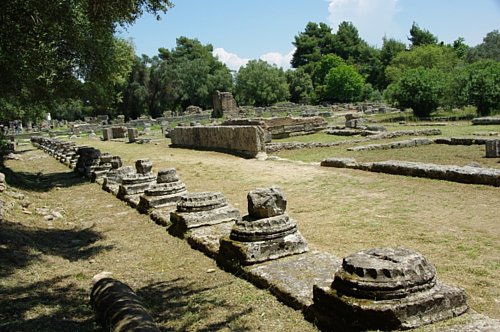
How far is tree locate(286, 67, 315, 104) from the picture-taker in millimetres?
68125

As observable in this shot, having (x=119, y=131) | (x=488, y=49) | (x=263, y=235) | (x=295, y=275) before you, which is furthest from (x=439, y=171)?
(x=488, y=49)

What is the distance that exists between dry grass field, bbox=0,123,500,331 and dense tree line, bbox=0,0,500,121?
11.6ft

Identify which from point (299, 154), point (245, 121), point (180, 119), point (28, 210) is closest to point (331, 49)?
point (180, 119)

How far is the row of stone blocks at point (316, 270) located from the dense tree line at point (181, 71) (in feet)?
13.2

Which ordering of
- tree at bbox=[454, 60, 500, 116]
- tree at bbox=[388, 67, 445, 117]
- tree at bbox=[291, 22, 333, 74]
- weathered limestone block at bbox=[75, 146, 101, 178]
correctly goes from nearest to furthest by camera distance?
weathered limestone block at bbox=[75, 146, 101, 178] → tree at bbox=[454, 60, 500, 116] → tree at bbox=[388, 67, 445, 117] → tree at bbox=[291, 22, 333, 74]

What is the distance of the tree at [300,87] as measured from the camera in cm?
6812

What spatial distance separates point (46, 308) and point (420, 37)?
268ft

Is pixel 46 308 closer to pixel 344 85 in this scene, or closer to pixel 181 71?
pixel 181 71

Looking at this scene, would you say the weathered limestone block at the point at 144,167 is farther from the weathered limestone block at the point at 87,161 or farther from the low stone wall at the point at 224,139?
the low stone wall at the point at 224,139

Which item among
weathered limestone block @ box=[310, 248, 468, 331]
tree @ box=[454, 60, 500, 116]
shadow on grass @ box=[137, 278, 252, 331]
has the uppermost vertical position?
tree @ box=[454, 60, 500, 116]

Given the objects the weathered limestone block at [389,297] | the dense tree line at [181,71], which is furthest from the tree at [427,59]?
the weathered limestone block at [389,297]

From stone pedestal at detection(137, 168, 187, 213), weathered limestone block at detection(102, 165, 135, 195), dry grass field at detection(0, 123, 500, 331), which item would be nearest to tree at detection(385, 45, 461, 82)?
weathered limestone block at detection(102, 165, 135, 195)

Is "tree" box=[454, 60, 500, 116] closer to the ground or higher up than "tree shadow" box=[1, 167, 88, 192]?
higher up

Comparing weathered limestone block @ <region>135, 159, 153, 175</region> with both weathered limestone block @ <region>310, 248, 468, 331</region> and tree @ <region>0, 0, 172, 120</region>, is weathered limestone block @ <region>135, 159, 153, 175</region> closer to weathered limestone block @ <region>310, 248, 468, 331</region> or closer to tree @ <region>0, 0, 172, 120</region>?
tree @ <region>0, 0, 172, 120</region>
